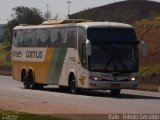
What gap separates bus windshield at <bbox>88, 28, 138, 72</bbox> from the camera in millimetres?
30750

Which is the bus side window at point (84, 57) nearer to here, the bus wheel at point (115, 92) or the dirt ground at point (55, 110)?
the bus wheel at point (115, 92)

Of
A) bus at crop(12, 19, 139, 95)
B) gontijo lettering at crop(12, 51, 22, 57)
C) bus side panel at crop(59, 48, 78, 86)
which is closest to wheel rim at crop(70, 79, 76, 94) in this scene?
bus at crop(12, 19, 139, 95)

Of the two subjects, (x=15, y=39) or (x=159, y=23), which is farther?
(x=159, y=23)

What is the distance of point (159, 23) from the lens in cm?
6053

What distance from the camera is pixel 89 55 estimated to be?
30.5 m

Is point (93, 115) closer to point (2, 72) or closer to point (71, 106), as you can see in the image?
point (71, 106)

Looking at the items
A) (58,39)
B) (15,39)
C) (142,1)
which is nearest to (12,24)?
(142,1)

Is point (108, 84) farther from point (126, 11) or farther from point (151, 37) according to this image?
point (126, 11)

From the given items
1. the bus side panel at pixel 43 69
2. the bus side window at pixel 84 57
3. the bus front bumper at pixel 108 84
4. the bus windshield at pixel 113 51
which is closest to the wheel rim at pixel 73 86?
the bus side window at pixel 84 57

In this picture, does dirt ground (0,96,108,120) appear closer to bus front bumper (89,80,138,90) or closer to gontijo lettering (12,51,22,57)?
bus front bumper (89,80,138,90)

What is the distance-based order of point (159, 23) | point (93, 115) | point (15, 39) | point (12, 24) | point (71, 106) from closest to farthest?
point (93, 115)
point (71, 106)
point (15, 39)
point (159, 23)
point (12, 24)

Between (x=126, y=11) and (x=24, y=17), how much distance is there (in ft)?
54.6

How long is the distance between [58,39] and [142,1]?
74.3m

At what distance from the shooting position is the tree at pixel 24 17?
102 m
